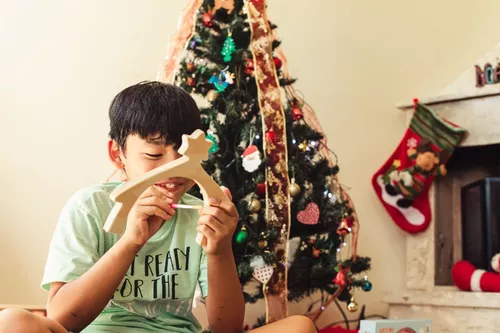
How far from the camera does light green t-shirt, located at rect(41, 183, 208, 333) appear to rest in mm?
1043

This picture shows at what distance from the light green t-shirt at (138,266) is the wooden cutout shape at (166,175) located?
0.34 feet

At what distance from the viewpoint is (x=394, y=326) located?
1482 millimetres

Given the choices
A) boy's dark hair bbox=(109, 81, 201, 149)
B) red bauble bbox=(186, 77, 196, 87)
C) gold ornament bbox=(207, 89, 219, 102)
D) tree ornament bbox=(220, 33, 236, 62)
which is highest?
tree ornament bbox=(220, 33, 236, 62)

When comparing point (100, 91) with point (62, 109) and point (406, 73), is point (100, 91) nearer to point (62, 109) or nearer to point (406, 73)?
point (62, 109)

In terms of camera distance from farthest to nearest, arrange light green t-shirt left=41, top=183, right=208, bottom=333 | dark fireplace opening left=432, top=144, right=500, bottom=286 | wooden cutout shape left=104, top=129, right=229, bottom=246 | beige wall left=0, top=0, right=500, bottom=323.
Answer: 1. dark fireplace opening left=432, top=144, right=500, bottom=286
2. beige wall left=0, top=0, right=500, bottom=323
3. light green t-shirt left=41, top=183, right=208, bottom=333
4. wooden cutout shape left=104, top=129, right=229, bottom=246

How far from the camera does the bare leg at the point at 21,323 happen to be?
0.81m

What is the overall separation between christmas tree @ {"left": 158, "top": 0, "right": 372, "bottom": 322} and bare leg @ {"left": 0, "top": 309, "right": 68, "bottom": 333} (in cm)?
98

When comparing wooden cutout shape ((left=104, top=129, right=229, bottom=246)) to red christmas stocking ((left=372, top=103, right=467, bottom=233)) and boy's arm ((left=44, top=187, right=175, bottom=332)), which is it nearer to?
boy's arm ((left=44, top=187, right=175, bottom=332))

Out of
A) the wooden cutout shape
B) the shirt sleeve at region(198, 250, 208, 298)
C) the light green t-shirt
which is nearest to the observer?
the wooden cutout shape

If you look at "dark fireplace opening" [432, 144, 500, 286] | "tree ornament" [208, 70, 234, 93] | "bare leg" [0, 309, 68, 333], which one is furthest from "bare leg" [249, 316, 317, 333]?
"dark fireplace opening" [432, 144, 500, 286]

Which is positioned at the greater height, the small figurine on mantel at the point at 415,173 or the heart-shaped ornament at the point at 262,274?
the small figurine on mantel at the point at 415,173

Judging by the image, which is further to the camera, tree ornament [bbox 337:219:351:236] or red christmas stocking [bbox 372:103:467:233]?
red christmas stocking [bbox 372:103:467:233]

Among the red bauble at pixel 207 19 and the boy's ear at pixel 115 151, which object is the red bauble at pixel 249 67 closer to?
the red bauble at pixel 207 19

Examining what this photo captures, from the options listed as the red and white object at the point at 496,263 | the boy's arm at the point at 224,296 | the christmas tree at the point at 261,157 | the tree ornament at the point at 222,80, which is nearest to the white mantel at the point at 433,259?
the red and white object at the point at 496,263
